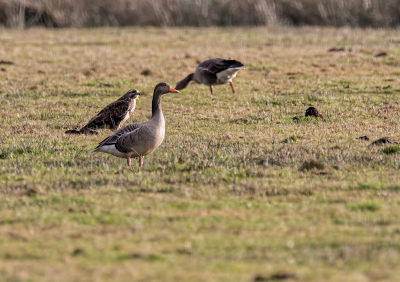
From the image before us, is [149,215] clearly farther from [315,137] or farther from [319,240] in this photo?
[315,137]

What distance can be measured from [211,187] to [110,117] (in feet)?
20.8

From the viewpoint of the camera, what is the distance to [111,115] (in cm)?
1580

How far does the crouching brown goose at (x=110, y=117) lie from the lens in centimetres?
1581

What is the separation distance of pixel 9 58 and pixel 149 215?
23713 mm

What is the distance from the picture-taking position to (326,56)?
98.6 feet

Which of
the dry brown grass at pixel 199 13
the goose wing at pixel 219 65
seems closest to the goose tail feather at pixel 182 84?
the goose wing at pixel 219 65

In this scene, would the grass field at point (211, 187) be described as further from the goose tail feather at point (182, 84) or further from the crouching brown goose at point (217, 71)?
the crouching brown goose at point (217, 71)

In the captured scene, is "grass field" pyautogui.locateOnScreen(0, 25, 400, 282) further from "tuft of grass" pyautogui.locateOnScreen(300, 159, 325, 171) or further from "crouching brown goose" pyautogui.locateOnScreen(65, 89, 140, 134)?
"crouching brown goose" pyautogui.locateOnScreen(65, 89, 140, 134)

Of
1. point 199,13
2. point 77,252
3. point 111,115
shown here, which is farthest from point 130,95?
point 199,13

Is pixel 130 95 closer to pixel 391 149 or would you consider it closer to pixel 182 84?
pixel 182 84

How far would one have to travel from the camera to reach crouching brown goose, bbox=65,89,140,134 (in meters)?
15.8

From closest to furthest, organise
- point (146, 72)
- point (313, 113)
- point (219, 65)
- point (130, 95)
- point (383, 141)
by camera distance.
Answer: point (383, 141) < point (130, 95) < point (313, 113) < point (219, 65) < point (146, 72)

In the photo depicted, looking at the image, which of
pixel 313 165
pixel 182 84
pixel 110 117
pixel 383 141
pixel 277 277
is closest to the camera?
pixel 277 277

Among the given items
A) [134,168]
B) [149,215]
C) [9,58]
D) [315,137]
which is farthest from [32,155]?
[9,58]
